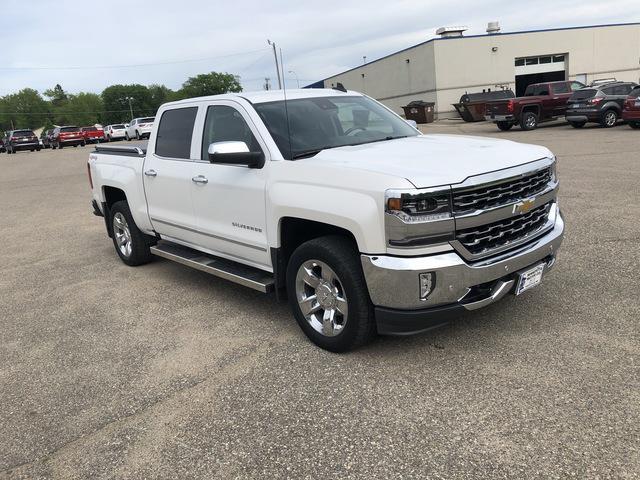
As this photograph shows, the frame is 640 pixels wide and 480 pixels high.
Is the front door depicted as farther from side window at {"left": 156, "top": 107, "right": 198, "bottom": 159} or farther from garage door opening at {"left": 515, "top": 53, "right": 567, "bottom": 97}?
garage door opening at {"left": 515, "top": 53, "right": 567, "bottom": 97}

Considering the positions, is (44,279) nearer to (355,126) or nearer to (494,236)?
(355,126)

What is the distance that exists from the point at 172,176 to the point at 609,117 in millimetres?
20418

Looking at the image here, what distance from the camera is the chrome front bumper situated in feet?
11.2

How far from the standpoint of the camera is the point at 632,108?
18.8 metres

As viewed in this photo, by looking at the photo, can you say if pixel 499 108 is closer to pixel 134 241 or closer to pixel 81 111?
pixel 134 241

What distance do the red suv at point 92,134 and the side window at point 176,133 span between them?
41.6 meters

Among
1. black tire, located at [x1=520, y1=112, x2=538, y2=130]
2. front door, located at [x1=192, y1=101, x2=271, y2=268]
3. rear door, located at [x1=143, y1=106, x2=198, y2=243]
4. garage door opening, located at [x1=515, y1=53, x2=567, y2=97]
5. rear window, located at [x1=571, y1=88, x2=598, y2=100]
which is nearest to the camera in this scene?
front door, located at [x1=192, y1=101, x2=271, y2=268]

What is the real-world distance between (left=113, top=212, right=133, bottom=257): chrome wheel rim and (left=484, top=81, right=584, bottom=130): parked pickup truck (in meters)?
19.4

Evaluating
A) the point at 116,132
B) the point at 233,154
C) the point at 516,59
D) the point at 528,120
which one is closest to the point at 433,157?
the point at 233,154

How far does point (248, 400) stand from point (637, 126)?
21.0 m

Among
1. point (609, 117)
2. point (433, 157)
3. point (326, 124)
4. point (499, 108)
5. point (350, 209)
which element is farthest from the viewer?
point (499, 108)

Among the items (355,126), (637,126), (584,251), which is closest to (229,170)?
(355,126)

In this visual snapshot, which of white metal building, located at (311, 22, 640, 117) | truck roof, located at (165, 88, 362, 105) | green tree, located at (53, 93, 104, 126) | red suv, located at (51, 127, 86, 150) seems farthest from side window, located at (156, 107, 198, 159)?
green tree, located at (53, 93, 104, 126)

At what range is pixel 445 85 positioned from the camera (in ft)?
123
